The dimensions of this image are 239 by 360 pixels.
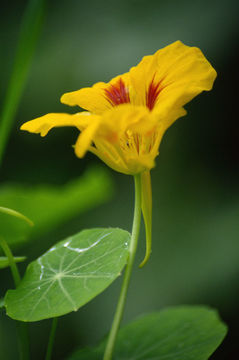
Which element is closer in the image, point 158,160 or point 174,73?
point 174,73

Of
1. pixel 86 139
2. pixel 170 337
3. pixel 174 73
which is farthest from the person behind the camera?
pixel 170 337

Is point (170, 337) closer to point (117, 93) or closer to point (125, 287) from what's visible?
point (125, 287)

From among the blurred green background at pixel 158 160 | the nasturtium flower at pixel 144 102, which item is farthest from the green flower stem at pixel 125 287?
the blurred green background at pixel 158 160

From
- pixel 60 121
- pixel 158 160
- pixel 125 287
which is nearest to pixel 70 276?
pixel 125 287

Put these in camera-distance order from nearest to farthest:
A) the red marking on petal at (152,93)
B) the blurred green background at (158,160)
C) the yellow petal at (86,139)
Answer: the yellow petal at (86,139) → the red marking on petal at (152,93) → the blurred green background at (158,160)

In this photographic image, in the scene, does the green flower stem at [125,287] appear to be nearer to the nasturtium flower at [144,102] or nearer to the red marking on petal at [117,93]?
the nasturtium flower at [144,102]

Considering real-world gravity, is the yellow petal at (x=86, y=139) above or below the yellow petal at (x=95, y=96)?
below
